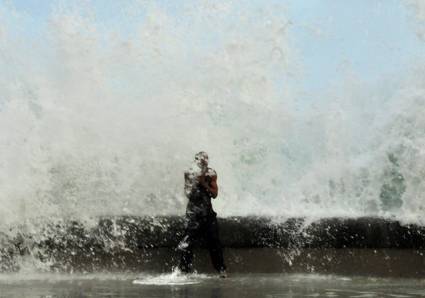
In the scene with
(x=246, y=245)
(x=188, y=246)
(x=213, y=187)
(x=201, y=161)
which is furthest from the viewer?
(x=246, y=245)

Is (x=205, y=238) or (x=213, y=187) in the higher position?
(x=213, y=187)

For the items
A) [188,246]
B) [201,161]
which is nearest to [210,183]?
[201,161]

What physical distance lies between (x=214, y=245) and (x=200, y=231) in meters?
0.23

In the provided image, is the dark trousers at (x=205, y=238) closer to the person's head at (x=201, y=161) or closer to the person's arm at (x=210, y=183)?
the person's arm at (x=210, y=183)

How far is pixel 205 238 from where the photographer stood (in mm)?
7938

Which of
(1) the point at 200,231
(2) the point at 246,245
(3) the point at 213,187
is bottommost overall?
(2) the point at 246,245

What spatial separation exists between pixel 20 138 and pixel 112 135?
1347mm

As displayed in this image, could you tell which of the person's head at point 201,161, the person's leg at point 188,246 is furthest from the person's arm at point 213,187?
Result: the person's leg at point 188,246

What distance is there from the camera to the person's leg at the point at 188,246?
787cm

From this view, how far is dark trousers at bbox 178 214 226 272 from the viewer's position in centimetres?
789

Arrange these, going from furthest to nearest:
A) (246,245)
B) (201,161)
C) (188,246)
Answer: (246,245)
(201,161)
(188,246)

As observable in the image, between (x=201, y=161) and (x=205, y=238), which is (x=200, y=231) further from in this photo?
(x=201, y=161)

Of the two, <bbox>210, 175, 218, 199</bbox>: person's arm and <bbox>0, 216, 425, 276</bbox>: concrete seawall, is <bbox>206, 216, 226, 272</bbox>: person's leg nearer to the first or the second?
<bbox>210, 175, 218, 199</bbox>: person's arm

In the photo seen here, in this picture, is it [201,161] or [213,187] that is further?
[201,161]
